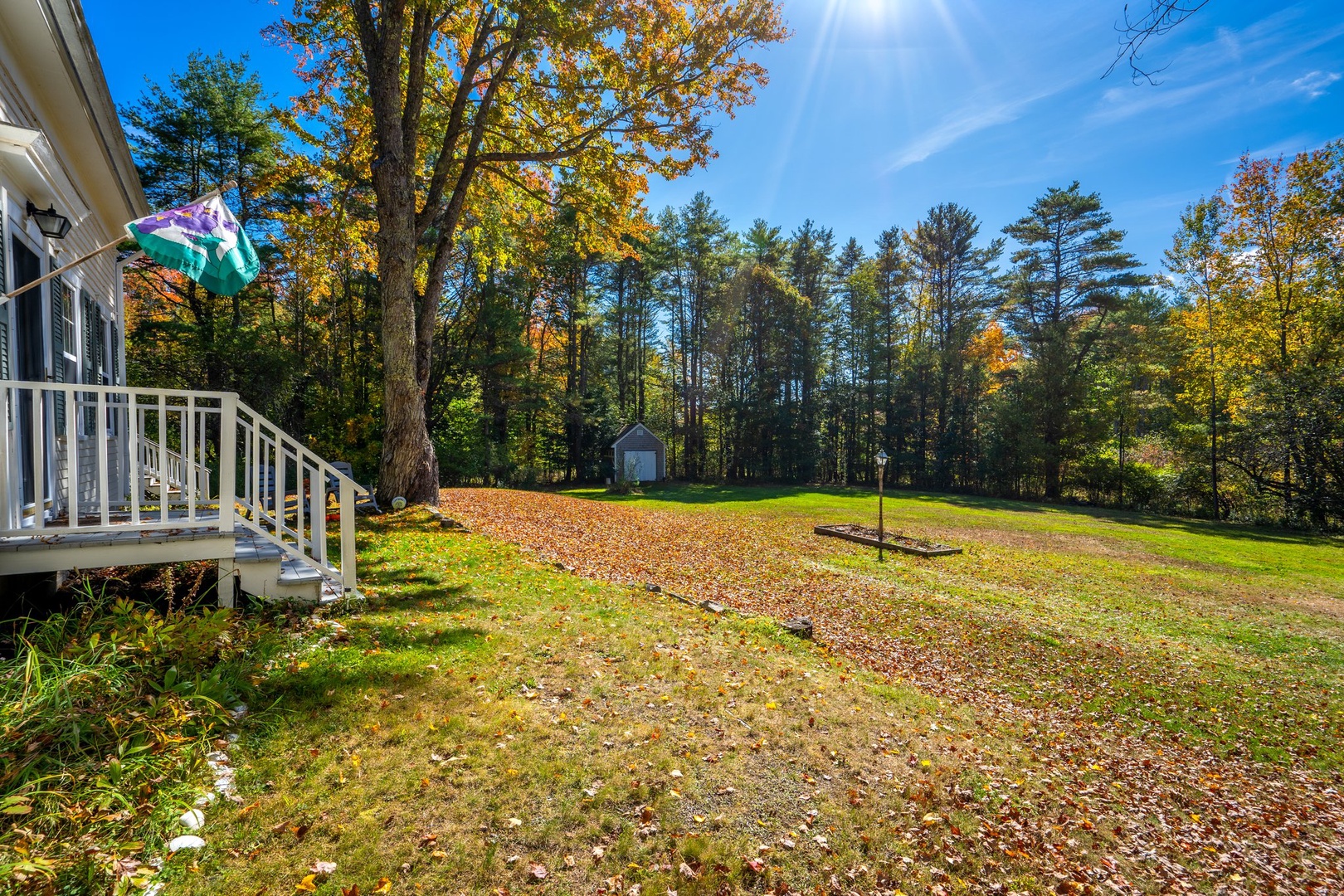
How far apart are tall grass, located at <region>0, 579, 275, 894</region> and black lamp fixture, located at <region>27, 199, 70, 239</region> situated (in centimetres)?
363

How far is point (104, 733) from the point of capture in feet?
8.74

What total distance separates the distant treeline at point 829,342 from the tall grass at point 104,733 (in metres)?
10.7

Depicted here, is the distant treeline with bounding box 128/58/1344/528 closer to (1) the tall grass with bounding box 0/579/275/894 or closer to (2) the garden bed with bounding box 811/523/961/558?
(2) the garden bed with bounding box 811/523/961/558

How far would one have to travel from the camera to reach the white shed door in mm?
30094

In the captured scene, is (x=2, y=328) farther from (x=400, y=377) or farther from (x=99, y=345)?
(x=400, y=377)

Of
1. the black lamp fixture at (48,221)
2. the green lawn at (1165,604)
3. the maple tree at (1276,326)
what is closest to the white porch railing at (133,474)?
the black lamp fixture at (48,221)

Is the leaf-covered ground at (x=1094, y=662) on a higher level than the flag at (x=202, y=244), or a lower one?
lower

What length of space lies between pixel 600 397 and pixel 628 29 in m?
21.5

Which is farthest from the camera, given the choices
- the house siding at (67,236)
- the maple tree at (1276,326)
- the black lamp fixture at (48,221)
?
the maple tree at (1276,326)

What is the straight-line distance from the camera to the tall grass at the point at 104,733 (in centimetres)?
206

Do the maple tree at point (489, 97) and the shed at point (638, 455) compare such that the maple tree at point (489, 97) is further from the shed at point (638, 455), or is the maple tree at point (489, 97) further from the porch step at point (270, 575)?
the shed at point (638, 455)

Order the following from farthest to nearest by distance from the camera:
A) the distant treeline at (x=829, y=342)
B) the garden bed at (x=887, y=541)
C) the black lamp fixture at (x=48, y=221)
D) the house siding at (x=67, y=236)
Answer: the distant treeline at (x=829, y=342), the garden bed at (x=887, y=541), the black lamp fixture at (x=48, y=221), the house siding at (x=67, y=236)

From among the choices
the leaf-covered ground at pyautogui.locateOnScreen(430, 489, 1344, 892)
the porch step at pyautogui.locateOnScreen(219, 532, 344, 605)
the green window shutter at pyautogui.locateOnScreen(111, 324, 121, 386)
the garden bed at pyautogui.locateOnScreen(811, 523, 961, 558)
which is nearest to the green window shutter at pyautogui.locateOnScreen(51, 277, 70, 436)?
the porch step at pyautogui.locateOnScreen(219, 532, 344, 605)

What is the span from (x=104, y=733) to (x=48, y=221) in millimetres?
5115
